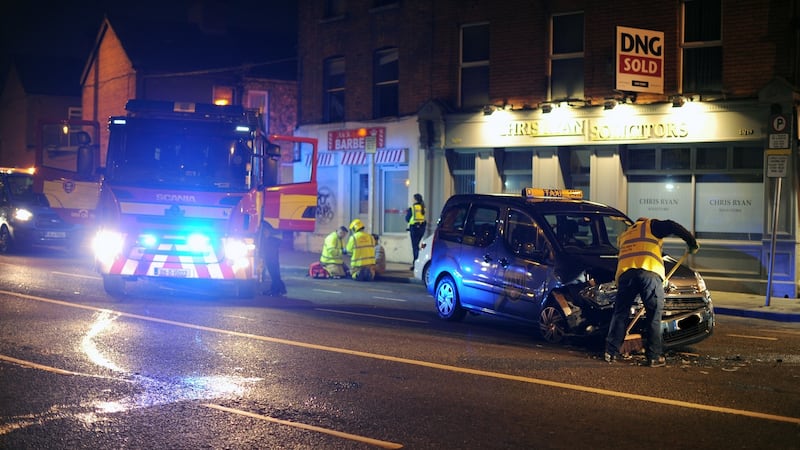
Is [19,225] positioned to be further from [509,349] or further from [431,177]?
[509,349]

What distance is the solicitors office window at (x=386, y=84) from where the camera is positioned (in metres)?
25.2

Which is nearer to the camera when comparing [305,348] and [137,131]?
[305,348]

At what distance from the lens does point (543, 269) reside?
10945mm

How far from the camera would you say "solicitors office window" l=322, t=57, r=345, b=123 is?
88.5ft

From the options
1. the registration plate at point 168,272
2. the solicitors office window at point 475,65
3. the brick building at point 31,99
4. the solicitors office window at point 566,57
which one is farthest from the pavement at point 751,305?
the brick building at point 31,99

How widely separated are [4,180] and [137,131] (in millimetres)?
12952

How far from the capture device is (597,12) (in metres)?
20.5

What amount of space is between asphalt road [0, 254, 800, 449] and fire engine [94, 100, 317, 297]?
3.03 ft

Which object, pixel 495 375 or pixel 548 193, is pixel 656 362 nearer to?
pixel 495 375

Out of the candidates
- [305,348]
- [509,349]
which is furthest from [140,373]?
[509,349]

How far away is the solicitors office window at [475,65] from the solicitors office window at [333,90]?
4886 millimetres

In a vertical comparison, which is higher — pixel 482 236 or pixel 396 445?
A: pixel 482 236

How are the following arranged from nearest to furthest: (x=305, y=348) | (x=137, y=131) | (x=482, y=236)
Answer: (x=305, y=348), (x=482, y=236), (x=137, y=131)

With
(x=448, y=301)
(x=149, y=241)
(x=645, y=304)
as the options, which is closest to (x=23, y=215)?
(x=149, y=241)
